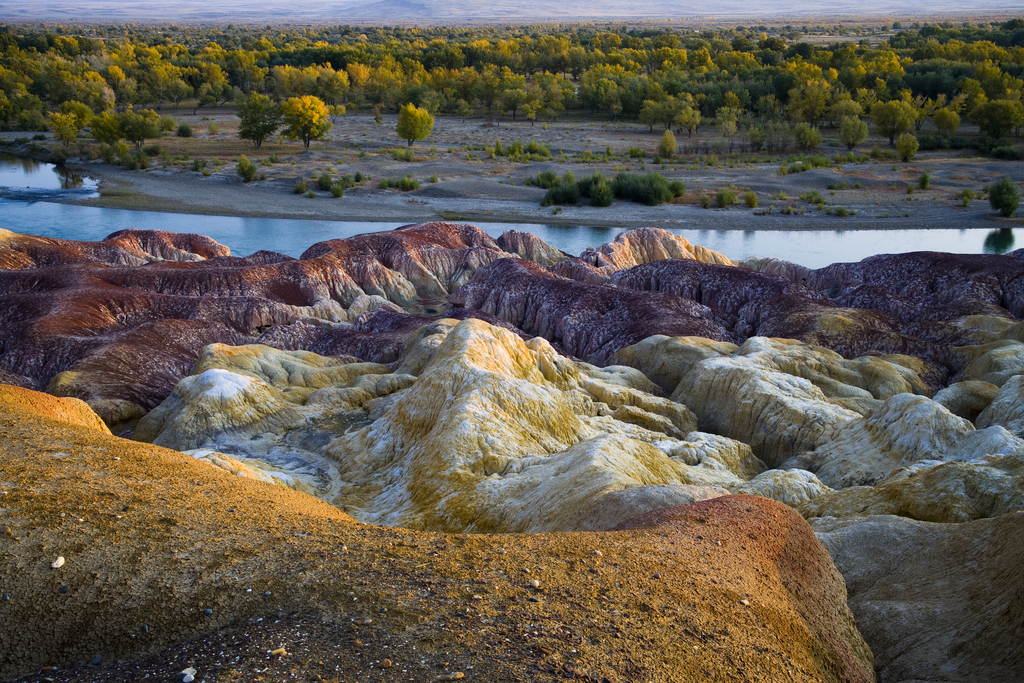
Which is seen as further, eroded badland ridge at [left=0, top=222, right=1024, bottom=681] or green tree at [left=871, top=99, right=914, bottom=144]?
green tree at [left=871, top=99, right=914, bottom=144]

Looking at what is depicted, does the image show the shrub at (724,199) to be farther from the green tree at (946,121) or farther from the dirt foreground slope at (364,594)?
the dirt foreground slope at (364,594)

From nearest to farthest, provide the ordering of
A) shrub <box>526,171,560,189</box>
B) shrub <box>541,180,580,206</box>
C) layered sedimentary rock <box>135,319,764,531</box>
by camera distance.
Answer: layered sedimentary rock <box>135,319,764,531</box> → shrub <box>541,180,580,206</box> → shrub <box>526,171,560,189</box>

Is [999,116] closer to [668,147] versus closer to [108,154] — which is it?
[668,147]

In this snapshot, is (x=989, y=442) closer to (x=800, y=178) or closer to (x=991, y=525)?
(x=991, y=525)

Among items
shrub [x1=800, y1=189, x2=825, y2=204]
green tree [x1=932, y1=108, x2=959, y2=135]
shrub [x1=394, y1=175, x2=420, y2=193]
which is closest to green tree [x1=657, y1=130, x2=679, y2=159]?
shrub [x1=800, y1=189, x2=825, y2=204]

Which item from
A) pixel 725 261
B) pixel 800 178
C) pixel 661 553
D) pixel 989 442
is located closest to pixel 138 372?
pixel 661 553

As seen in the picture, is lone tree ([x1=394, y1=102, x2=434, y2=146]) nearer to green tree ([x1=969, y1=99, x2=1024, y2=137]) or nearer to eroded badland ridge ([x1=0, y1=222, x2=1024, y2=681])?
eroded badland ridge ([x1=0, y1=222, x2=1024, y2=681])
